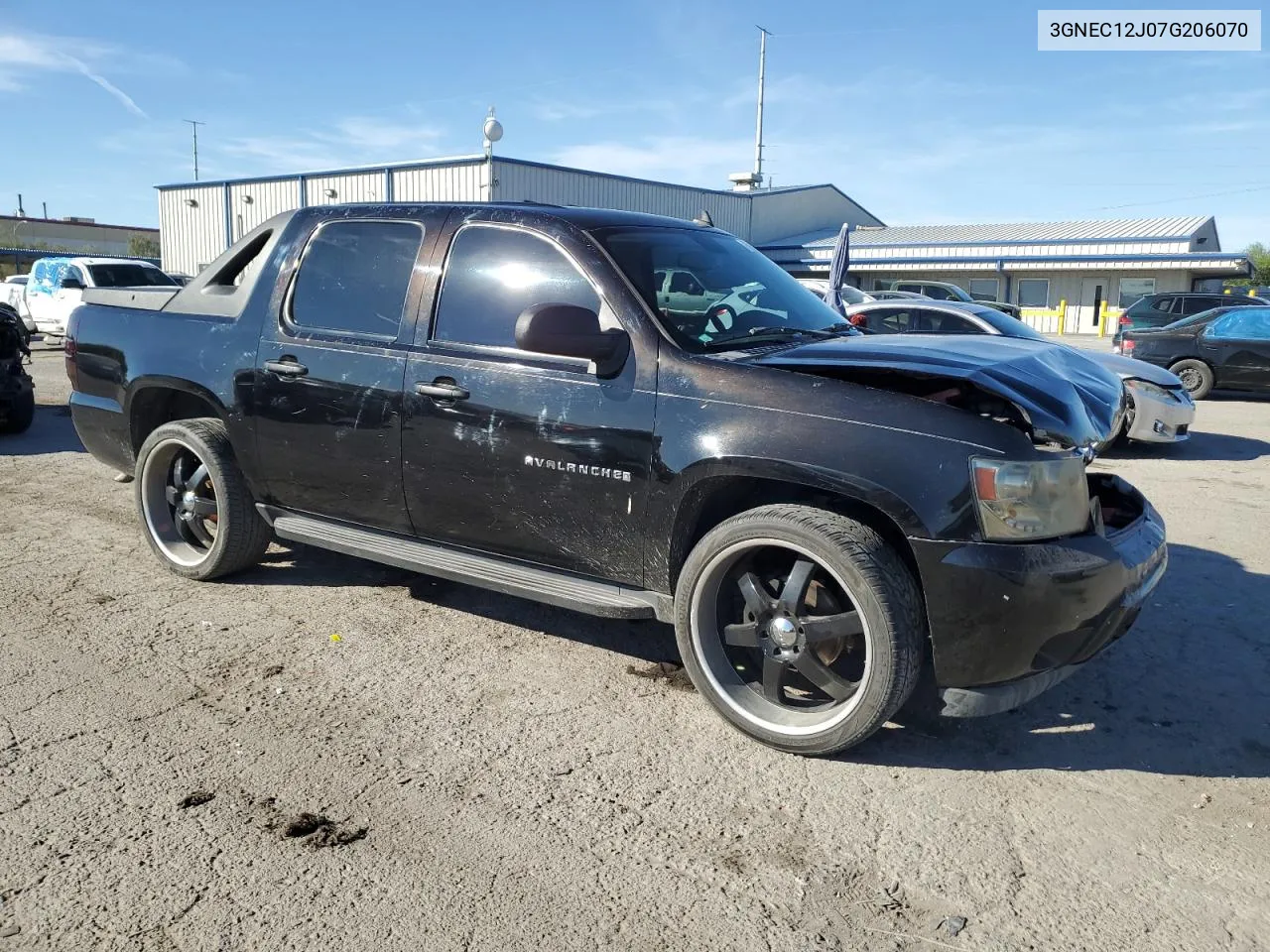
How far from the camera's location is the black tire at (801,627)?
10.4ft

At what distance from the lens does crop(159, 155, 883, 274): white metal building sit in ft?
90.9

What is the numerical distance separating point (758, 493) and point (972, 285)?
146 feet

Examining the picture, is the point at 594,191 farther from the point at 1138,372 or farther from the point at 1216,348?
the point at 1138,372

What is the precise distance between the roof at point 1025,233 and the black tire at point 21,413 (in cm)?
3758

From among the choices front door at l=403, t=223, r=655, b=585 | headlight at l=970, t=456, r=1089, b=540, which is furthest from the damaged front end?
front door at l=403, t=223, r=655, b=585

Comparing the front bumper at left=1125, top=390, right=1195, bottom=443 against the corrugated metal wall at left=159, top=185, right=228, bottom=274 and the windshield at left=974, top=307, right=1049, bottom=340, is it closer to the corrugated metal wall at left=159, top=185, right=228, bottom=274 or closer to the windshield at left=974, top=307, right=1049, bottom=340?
the windshield at left=974, top=307, right=1049, bottom=340

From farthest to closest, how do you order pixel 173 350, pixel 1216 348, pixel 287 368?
pixel 1216 348 → pixel 173 350 → pixel 287 368

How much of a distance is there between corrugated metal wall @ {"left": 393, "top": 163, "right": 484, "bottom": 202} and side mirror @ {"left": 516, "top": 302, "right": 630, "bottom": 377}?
81.0 feet

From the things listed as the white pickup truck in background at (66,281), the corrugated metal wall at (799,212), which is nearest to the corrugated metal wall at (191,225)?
the white pickup truck in background at (66,281)

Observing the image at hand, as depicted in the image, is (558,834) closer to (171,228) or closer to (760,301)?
(760,301)

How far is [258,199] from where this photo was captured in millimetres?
34750

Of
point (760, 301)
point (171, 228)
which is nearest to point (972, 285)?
point (171, 228)

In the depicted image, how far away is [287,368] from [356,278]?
0.51m

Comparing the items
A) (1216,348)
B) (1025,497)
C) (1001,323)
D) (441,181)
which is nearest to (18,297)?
(441,181)
